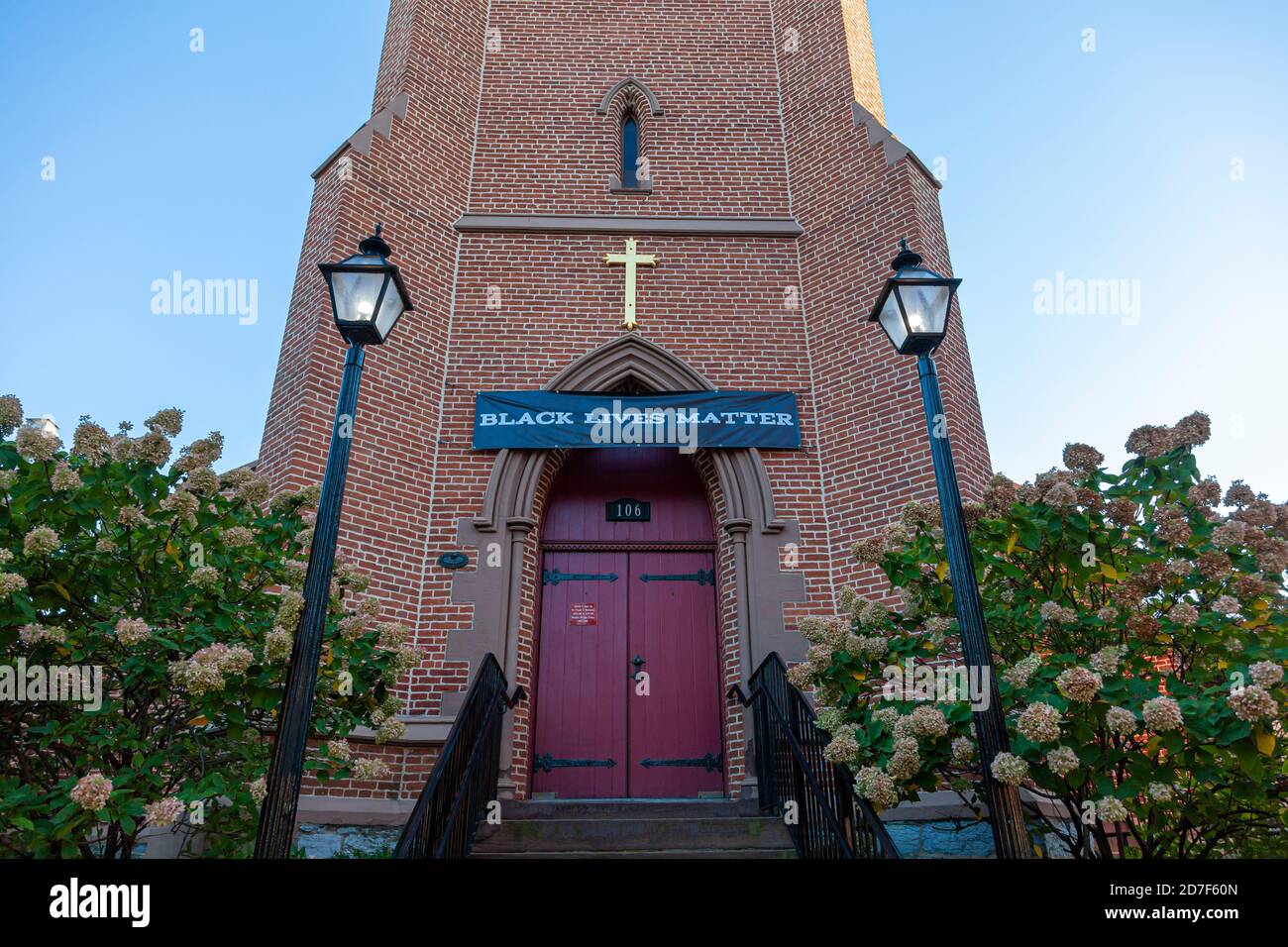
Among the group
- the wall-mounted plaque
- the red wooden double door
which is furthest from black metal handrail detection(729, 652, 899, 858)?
the wall-mounted plaque

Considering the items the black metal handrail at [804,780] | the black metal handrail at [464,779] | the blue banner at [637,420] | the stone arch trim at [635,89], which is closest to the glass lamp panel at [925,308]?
the black metal handrail at [804,780]

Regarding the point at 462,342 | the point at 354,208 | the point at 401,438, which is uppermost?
the point at 354,208

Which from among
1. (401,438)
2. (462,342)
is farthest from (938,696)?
(462,342)

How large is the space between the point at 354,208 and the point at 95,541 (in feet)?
19.0

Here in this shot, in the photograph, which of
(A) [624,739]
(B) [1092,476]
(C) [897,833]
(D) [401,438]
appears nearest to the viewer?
(B) [1092,476]

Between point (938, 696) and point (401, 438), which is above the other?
point (401, 438)

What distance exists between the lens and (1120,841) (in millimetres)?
4941

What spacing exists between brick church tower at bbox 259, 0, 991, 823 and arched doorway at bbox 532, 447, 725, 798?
2cm

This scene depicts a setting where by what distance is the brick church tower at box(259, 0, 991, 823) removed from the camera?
26.2ft

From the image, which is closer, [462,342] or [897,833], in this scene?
[897,833]

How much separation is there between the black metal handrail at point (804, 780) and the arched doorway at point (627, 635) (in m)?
0.79

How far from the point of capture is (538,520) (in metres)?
8.70

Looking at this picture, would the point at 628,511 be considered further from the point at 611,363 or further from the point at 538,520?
the point at 611,363
